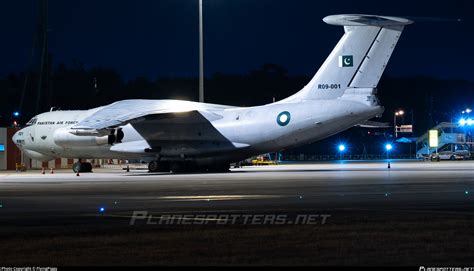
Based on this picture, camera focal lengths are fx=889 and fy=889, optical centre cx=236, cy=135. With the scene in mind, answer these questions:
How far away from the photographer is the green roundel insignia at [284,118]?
47375mm

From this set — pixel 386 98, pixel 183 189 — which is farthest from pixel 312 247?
pixel 386 98

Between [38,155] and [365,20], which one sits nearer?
[365,20]

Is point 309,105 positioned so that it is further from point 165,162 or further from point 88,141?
point 88,141

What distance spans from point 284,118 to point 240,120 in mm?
2926

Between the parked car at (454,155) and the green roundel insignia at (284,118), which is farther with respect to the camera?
the parked car at (454,155)

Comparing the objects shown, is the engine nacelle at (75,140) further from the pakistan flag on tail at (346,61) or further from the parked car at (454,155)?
the parked car at (454,155)

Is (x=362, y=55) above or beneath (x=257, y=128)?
above

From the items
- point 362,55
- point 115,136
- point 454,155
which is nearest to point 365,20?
point 362,55

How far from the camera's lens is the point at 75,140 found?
172 feet

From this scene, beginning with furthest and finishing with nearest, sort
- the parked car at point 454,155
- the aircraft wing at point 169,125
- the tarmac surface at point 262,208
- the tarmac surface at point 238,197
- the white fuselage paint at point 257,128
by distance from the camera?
the parked car at point 454,155, the aircraft wing at point 169,125, the white fuselage paint at point 257,128, the tarmac surface at point 238,197, the tarmac surface at point 262,208

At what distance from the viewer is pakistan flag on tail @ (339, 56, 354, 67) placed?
154ft

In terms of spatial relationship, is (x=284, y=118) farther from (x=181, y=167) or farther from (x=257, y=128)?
(x=181, y=167)

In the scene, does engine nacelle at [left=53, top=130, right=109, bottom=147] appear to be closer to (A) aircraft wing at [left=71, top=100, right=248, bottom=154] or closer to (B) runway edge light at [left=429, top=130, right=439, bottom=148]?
(A) aircraft wing at [left=71, top=100, right=248, bottom=154]

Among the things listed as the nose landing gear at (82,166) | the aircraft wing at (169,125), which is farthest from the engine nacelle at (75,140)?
the nose landing gear at (82,166)
